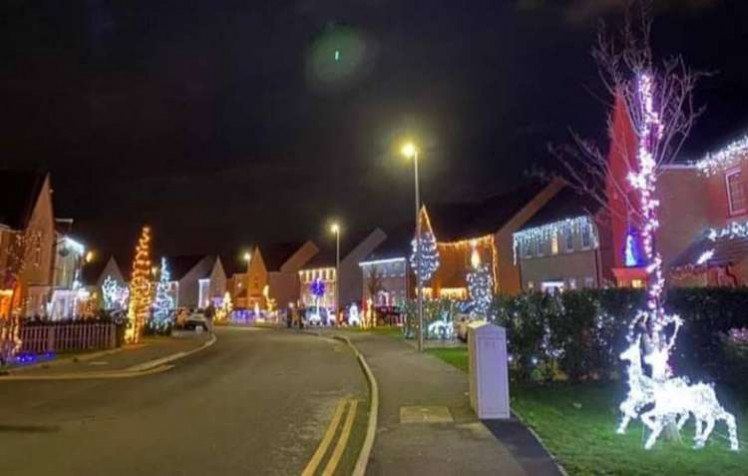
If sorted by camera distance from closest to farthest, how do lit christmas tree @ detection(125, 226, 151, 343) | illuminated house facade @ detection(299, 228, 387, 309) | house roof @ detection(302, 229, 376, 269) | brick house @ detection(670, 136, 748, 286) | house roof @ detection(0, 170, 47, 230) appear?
brick house @ detection(670, 136, 748, 286) < lit christmas tree @ detection(125, 226, 151, 343) < house roof @ detection(0, 170, 47, 230) < illuminated house facade @ detection(299, 228, 387, 309) < house roof @ detection(302, 229, 376, 269)

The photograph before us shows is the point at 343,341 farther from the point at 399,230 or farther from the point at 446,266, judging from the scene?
the point at 399,230

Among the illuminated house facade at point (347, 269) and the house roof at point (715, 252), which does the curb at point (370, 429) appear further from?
the illuminated house facade at point (347, 269)

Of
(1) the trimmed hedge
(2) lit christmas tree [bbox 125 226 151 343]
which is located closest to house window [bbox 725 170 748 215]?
(1) the trimmed hedge

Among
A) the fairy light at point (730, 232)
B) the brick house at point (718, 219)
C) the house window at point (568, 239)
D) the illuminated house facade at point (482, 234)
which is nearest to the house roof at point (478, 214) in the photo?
the illuminated house facade at point (482, 234)

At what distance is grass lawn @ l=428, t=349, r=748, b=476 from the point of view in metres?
7.79

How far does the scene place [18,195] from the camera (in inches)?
1586

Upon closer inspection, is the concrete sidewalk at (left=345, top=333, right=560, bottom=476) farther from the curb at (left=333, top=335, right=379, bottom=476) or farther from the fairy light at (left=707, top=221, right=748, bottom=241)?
the fairy light at (left=707, top=221, right=748, bottom=241)

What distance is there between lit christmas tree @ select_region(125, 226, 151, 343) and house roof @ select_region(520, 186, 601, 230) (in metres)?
24.7

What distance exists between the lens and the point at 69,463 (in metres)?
8.36

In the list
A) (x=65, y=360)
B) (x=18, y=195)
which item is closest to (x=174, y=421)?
(x=65, y=360)

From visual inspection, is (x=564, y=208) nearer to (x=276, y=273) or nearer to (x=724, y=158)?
(x=724, y=158)

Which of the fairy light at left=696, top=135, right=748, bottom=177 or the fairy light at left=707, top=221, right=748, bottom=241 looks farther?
the fairy light at left=696, top=135, right=748, bottom=177

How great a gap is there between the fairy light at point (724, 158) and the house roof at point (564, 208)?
8455mm

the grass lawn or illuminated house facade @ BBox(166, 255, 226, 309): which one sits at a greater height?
illuminated house facade @ BBox(166, 255, 226, 309)
